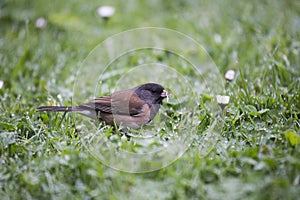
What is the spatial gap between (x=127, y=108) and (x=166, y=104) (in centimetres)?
60

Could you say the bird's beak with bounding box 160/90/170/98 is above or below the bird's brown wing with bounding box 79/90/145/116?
above

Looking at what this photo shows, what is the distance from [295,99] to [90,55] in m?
2.94

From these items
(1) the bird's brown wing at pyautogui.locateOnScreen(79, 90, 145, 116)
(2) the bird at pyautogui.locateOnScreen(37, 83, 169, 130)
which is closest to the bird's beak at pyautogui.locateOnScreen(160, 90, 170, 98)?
(2) the bird at pyautogui.locateOnScreen(37, 83, 169, 130)

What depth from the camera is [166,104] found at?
4520 millimetres

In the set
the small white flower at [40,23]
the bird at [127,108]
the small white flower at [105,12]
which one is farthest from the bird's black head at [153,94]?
the small white flower at [40,23]

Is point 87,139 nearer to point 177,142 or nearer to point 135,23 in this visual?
point 177,142

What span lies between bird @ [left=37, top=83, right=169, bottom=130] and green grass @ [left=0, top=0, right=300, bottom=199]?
17 centimetres

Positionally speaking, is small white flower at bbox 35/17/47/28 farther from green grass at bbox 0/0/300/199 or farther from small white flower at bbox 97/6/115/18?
small white flower at bbox 97/6/115/18

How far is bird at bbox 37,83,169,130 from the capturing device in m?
4.05

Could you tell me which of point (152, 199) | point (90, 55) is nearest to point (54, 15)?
point (90, 55)

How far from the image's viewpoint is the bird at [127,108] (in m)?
4.05

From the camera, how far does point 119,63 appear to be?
5.61 meters

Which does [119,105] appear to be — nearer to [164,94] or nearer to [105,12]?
[164,94]

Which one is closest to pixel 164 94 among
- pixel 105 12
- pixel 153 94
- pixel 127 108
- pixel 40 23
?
pixel 153 94
